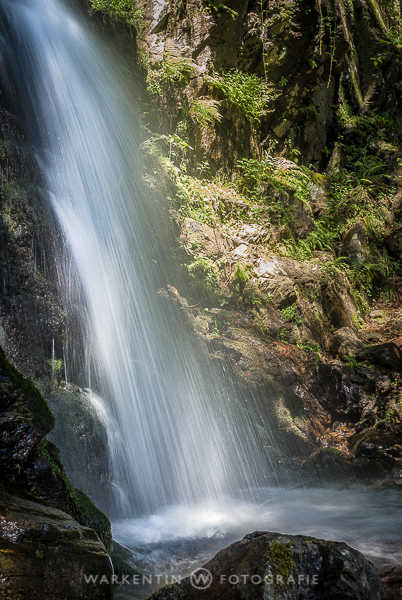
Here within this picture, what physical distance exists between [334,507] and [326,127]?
39.9 feet

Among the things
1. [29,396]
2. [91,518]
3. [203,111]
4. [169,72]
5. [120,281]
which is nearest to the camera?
[29,396]

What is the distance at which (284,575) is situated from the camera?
202cm

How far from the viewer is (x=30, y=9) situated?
8055 millimetres

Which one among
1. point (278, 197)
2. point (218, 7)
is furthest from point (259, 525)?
point (218, 7)

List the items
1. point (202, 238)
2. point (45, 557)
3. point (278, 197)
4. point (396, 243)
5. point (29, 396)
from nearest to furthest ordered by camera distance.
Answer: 1. point (45, 557)
2. point (29, 396)
3. point (202, 238)
4. point (278, 197)
5. point (396, 243)

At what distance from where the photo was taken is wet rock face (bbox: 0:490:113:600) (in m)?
1.79

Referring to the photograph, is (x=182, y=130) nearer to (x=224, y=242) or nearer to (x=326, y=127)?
(x=224, y=242)

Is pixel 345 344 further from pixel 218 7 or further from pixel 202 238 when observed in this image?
pixel 218 7

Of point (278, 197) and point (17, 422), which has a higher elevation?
point (278, 197)

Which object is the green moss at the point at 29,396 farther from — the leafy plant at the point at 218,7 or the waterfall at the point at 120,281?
the leafy plant at the point at 218,7

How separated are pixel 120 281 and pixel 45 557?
604 centimetres

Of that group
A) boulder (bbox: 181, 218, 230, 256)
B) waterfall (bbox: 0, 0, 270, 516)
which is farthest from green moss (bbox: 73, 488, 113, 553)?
boulder (bbox: 181, 218, 230, 256)

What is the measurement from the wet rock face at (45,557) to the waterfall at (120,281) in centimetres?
337

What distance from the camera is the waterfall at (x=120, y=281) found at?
20.6 ft
